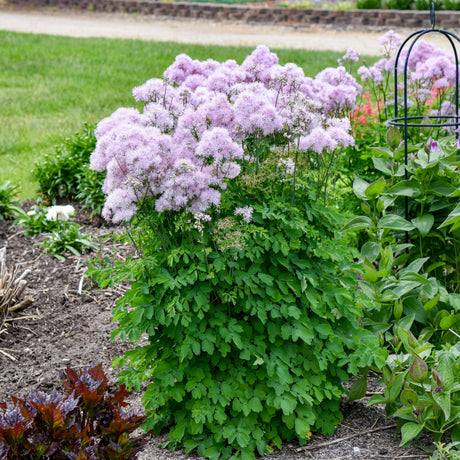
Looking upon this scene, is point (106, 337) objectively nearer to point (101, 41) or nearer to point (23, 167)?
point (23, 167)

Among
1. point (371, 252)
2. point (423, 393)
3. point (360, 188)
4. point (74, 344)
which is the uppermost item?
point (360, 188)

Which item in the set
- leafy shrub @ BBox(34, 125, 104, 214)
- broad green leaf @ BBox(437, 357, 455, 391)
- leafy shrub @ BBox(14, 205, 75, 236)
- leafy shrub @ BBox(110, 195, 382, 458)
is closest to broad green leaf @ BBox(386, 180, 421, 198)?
leafy shrub @ BBox(110, 195, 382, 458)

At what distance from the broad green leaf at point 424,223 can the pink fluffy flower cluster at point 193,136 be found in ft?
2.51

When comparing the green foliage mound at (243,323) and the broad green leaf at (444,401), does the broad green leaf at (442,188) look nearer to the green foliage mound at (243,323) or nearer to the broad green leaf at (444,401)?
the green foliage mound at (243,323)

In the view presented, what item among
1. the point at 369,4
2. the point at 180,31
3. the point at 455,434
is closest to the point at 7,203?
the point at 455,434

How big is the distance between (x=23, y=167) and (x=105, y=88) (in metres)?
3.00

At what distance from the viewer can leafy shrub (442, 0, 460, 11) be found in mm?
15133

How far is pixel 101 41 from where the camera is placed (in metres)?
12.6

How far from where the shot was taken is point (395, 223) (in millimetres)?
3262

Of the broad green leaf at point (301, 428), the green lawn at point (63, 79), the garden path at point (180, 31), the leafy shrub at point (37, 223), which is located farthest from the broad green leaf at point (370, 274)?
the garden path at point (180, 31)

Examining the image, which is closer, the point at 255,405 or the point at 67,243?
the point at 255,405

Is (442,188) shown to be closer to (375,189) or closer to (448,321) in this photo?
(375,189)

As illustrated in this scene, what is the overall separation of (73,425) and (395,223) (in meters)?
1.89

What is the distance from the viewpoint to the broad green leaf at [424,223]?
3270 mm
